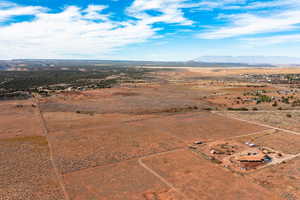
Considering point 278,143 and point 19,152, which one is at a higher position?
point 278,143

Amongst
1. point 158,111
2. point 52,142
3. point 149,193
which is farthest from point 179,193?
point 158,111

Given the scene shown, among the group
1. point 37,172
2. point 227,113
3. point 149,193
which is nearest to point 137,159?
point 149,193

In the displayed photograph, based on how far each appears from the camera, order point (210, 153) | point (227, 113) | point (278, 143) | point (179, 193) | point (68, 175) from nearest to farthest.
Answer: point (179, 193), point (68, 175), point (210, 153), point (278, 143), point (227, 113)

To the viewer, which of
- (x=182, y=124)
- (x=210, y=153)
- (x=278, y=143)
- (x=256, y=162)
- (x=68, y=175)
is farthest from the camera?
(x=182, y=124)

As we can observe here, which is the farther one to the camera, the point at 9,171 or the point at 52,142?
the point at 52,142

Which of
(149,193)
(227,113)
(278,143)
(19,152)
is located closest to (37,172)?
(19,152)

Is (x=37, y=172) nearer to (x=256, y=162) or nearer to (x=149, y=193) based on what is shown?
(x=149, y=193)

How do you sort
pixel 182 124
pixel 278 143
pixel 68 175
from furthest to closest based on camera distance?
1. pixel 182 124
2. pixel 278 143
3. pixel 68 175

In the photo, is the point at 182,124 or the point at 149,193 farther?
the point at 182,124

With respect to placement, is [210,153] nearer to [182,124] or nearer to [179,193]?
[179,193]
